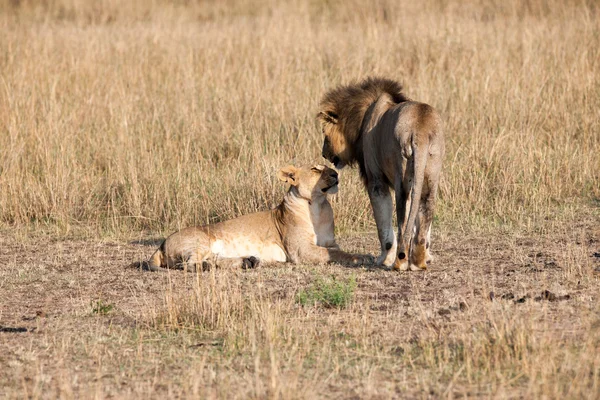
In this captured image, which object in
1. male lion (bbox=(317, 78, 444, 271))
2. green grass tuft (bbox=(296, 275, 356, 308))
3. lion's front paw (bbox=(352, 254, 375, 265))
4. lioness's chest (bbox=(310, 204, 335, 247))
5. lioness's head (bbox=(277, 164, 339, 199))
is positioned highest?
male lion (bbox=(317, 78, 444, 271))

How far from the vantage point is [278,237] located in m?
7.38

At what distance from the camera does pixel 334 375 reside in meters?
4.54

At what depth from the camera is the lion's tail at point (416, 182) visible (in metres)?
6.16

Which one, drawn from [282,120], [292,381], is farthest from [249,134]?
[292,381]

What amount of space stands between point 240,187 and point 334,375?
4.53 meters

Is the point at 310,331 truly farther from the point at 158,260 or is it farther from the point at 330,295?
the point at 158,260

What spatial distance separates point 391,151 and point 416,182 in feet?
1.53

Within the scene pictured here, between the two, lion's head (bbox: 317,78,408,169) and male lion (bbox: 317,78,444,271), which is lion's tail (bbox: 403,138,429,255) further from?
lion's head (bbox: 317,78,408,169)

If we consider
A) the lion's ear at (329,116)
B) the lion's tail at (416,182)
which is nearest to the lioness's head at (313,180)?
the lion's ear at (329,116)

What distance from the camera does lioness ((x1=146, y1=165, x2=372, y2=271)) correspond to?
7.09 m

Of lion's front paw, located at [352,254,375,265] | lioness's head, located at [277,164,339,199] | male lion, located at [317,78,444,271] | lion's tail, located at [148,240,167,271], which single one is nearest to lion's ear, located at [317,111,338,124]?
male lion, located at [317,78,444,271]

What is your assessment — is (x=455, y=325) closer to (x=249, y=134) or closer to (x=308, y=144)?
(x=308, y=144)

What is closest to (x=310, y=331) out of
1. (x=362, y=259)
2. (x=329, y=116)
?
(x=362, y=259)

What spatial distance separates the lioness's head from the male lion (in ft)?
0.83
